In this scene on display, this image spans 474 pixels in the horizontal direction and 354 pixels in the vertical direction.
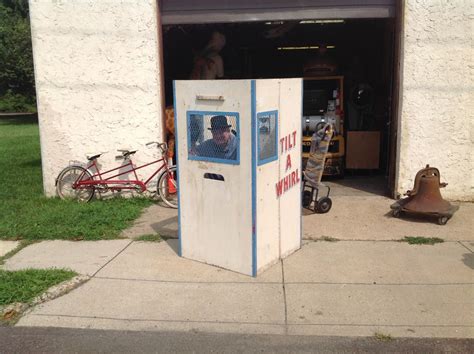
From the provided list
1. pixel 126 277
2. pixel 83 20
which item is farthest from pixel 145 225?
pixel 83 20

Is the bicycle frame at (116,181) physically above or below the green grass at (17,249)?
above

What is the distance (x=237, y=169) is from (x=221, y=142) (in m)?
0.32

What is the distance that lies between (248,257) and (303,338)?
1.19 m

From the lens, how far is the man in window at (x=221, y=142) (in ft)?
16.0

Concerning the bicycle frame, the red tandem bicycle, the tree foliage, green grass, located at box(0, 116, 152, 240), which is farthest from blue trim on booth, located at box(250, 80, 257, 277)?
the tree foliage

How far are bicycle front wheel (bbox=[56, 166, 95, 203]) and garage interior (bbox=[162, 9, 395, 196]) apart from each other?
9.26 feet

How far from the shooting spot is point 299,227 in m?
5.75

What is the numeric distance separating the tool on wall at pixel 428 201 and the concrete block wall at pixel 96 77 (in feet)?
12.8

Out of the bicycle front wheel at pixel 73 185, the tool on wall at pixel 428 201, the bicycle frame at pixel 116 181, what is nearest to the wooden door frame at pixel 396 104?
the tool on wall at pixel 428 201

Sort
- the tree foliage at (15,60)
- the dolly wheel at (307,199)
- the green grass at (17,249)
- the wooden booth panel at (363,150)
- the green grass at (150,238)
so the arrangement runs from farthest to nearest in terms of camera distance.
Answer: the tree foliage at (15,60)
the wooden booth panel at (363,150)
the dolly wheel at (307,199)
the green grass at (150,238)
the green grass at (17,249)

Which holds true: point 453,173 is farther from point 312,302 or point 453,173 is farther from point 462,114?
point 312,302

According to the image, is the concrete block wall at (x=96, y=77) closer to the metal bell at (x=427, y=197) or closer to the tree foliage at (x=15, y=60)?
the metal bell at (x=427, y=197)

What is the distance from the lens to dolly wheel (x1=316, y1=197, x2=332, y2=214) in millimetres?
7277

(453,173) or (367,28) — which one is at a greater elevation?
(367,28)
